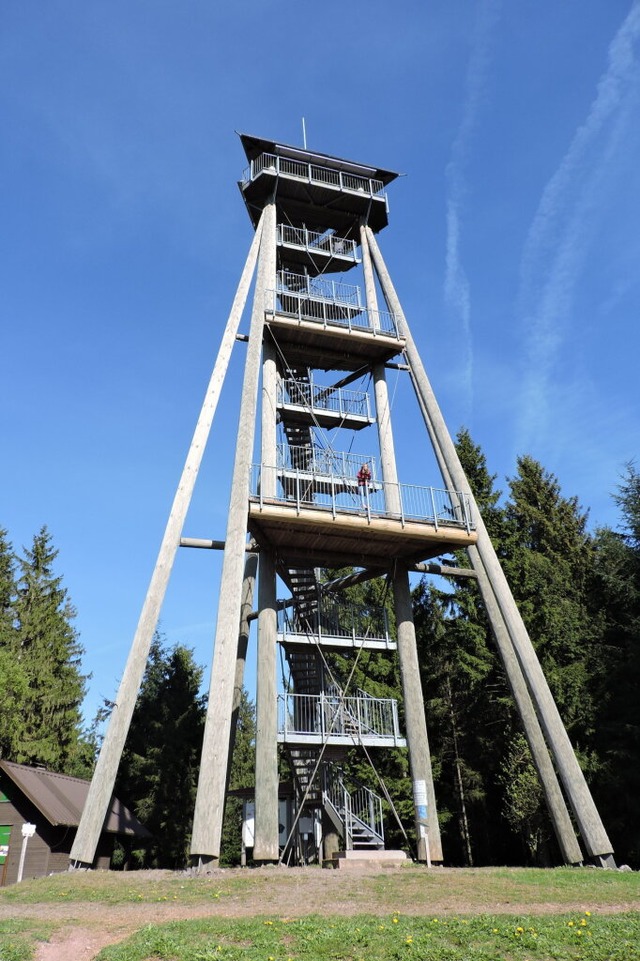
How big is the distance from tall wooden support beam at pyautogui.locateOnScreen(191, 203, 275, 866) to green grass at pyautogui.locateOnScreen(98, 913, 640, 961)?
13.7 feet

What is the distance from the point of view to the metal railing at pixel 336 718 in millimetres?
16792

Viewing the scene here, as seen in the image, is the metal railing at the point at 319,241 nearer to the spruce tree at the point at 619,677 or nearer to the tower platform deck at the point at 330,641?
the tower platform deck at the point at 330,641

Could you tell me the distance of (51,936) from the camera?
7465mm

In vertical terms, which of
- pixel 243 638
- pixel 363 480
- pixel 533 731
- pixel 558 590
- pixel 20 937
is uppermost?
pixel 558 590

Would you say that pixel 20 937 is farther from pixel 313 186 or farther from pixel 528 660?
pixel 313 186

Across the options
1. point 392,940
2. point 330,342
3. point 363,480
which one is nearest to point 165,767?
point 363,480

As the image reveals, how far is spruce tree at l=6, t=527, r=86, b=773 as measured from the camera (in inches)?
1209

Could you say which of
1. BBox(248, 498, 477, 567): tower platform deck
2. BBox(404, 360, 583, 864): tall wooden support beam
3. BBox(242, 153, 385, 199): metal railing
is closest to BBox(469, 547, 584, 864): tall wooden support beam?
BBox(404, 360, 583, 864): tall wooden support beam

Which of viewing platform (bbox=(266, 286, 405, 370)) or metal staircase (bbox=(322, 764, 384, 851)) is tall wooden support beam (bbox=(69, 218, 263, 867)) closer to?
viewing platform (bbox=(266, 286, 405, 370))

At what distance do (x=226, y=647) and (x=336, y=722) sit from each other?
5.52 m

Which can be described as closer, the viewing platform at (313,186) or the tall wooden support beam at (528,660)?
the tall wooden support beam at (528,660)

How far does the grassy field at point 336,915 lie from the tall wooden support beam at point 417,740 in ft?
9.93

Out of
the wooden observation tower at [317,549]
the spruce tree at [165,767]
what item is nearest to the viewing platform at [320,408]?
the wooden observation tower at [317,549]

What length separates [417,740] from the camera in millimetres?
15664
